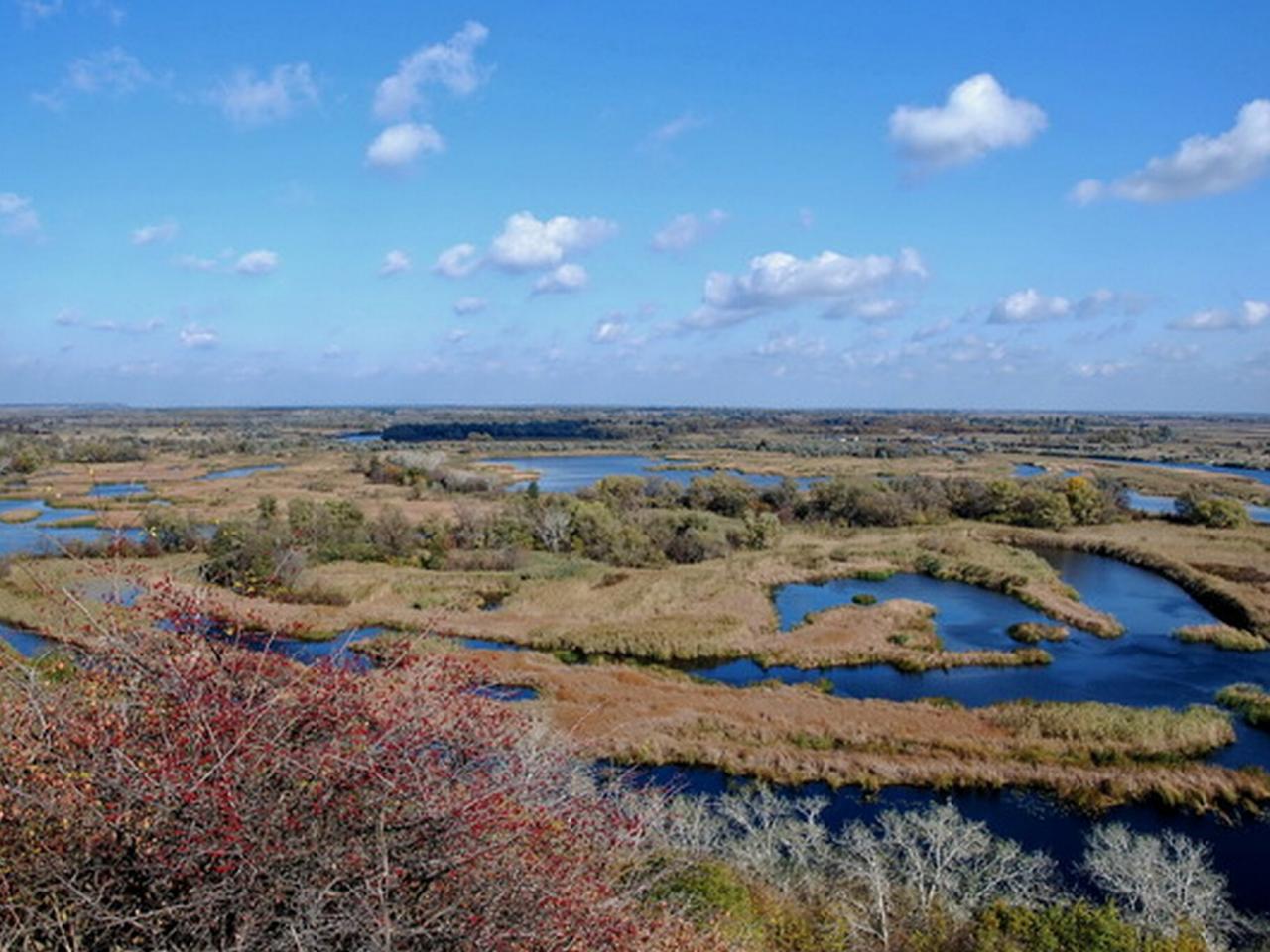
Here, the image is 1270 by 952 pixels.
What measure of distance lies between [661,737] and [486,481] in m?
54.2

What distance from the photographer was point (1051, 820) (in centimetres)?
1808

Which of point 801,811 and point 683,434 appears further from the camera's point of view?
point 683,434

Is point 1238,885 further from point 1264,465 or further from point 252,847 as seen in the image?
point 1264,465

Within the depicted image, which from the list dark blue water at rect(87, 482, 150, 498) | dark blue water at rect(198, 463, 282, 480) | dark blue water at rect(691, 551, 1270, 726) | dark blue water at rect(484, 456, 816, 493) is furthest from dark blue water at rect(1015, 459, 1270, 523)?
dark blue water at rect(198, 463, 282, 480)

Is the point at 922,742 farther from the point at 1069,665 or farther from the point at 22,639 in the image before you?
the point at 22,639

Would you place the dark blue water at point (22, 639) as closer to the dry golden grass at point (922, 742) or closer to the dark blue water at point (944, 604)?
the dry golden grass at point (922, 742)

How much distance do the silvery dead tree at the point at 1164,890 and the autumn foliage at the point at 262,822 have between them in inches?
427

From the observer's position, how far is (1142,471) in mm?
91500

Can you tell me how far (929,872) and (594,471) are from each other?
3410 inches

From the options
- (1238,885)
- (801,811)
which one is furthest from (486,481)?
(1238,885)

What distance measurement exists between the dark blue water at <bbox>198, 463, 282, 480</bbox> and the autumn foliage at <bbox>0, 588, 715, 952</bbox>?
8211 centimetres

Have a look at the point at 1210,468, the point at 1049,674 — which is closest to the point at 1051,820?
the point at 1049,674

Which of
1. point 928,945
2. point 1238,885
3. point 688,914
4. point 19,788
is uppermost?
point 19,788

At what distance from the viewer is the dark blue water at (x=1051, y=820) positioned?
16.2 m
